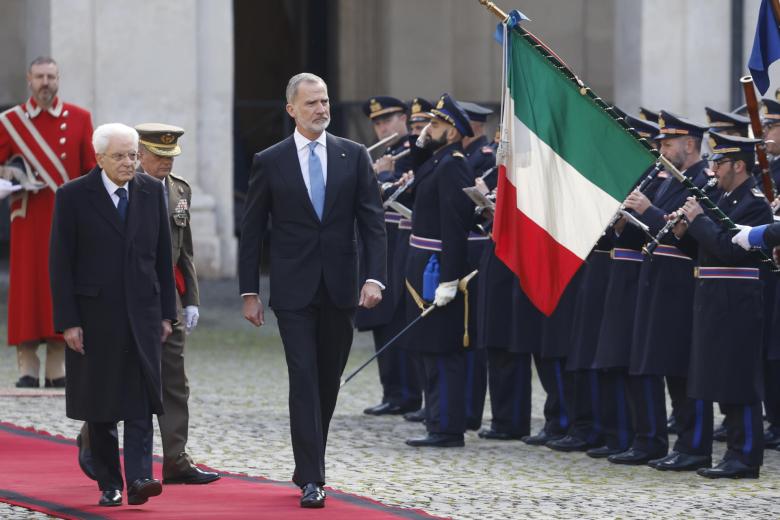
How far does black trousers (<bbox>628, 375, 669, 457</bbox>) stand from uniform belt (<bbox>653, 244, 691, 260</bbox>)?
1.96 ft

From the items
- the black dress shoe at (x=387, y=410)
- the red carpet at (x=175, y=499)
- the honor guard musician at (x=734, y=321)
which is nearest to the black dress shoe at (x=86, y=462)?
the red carpet at (x=175, y=499)

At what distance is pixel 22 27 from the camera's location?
76.8ft

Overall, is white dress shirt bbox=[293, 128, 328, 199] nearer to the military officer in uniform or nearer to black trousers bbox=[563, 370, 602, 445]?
the military officer in uniform

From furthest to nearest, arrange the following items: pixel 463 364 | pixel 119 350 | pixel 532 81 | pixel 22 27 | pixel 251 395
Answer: pixel 22 27
pixel 251 395
pixel 463 364
pixel 532 81
pixel 119 350

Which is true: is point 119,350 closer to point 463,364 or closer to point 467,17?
point 463,364

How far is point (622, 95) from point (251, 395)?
25.0 ft

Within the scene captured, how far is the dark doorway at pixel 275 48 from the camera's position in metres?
24.6

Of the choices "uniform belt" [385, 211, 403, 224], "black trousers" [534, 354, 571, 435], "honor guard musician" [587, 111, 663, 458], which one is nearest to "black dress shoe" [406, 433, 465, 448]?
"black trousers" [534, 354, 571, 435]

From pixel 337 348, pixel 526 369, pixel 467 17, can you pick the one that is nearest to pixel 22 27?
pixel 467 17

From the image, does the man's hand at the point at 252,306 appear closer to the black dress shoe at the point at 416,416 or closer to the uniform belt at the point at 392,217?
the black dress shoe at the point at 416,416

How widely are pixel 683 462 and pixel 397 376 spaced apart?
2.63 meters

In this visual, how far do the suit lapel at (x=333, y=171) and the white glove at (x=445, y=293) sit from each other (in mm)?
2013

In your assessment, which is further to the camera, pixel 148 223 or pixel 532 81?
pixel 532 81

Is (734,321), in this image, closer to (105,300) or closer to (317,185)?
(317,185)
